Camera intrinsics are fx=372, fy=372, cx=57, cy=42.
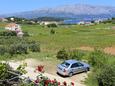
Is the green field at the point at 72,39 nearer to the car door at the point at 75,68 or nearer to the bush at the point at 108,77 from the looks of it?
the car door at the point at 75,68

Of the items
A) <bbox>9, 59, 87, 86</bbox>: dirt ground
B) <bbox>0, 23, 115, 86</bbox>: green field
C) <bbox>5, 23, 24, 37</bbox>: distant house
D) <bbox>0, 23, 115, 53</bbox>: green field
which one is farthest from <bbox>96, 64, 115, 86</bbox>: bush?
<bbox>5, 23, 24, 37</bbox>: distant house

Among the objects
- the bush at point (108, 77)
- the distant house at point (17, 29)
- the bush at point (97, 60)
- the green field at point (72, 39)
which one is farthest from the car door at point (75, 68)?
the distant house at point (17, 29)

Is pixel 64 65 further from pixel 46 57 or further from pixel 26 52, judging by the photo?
pixel 26 52

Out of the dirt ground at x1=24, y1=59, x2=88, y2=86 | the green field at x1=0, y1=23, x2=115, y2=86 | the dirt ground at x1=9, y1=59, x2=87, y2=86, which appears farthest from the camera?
the green field at x1=0, y1=23, x2=115, y2=86

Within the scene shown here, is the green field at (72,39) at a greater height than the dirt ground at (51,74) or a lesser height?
lesser

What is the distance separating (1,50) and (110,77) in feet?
64.5

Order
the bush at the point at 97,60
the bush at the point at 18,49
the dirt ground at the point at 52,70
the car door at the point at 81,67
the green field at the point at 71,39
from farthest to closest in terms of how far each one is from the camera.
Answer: the green field at the point at 71,39
the bush at the point at 18,49
the bush at the point at 97,60
the car door at the point at 81,67
the dirt ground at the point at 52,70

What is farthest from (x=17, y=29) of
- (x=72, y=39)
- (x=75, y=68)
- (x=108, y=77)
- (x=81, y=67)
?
(x=108, y=77)

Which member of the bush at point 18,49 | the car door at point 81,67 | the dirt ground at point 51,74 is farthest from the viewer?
the bush at point 18,49

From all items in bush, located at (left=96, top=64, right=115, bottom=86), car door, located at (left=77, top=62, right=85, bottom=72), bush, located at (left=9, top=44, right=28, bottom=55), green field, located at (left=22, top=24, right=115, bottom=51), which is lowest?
green field, located at (left=22, top=24, right=115, bottom=51)

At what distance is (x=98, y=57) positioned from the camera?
3366cm

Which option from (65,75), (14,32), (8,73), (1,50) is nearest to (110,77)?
(65,75)

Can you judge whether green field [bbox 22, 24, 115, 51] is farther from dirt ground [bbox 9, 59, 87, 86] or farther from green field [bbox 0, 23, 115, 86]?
dirt ground [bbox 9, 59, 87, 86]

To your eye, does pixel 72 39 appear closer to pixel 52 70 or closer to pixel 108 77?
pixel 52 70
